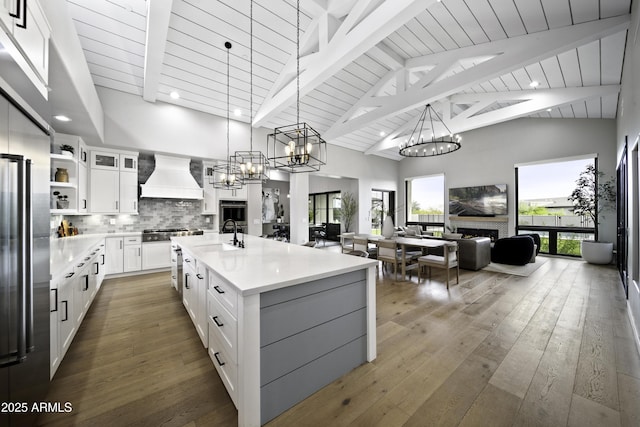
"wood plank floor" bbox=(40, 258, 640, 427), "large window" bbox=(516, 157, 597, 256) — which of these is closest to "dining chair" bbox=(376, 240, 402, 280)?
"wood plank floor" bbox=(40, 258, 640, 427)

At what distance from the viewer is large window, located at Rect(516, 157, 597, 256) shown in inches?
263

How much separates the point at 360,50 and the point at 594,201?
22.9 feet

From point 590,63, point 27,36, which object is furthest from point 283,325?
point 590,63

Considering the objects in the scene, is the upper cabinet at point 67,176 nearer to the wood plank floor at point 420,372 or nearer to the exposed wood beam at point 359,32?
the wood plank floor at point 420,372

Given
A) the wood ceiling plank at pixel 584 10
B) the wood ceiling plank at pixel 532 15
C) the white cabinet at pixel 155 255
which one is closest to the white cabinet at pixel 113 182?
the white cabinet at pixel 155 255

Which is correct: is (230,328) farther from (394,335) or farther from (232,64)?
(232,64)

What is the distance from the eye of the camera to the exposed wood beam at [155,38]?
271cm

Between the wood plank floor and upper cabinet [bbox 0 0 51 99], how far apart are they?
2095 mm

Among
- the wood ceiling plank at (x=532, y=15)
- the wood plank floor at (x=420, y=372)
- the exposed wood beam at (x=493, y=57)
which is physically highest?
the wood ceiling plank at (x=532, y=15)

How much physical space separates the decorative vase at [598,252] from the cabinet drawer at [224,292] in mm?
8047

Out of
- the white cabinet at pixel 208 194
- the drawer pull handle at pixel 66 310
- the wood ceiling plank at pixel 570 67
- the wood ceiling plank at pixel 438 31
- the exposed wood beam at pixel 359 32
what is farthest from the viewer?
the white cabinet at pixel 208 194

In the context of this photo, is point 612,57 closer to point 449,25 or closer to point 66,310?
point 449,25

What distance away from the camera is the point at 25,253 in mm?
1217

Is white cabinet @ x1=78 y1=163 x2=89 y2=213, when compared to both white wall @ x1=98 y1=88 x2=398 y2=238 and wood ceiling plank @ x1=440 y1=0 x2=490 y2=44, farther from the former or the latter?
wood ceiling plank @ x1=440 y1=0 x2=490 y2=44
